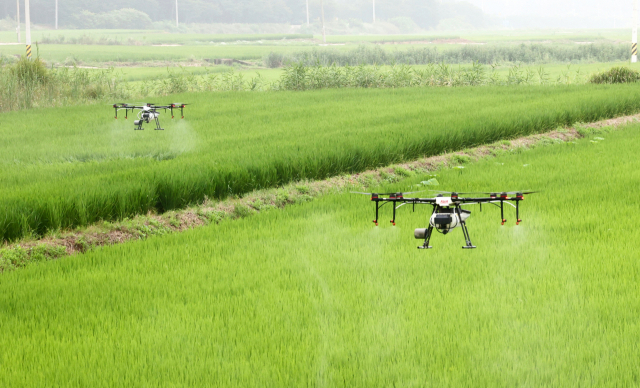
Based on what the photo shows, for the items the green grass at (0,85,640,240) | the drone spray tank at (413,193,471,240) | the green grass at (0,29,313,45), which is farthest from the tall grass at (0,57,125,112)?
the green grass at (0,29,313,45)

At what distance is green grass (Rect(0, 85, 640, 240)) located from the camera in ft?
22.1

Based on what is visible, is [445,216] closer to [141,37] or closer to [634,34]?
[634,34]

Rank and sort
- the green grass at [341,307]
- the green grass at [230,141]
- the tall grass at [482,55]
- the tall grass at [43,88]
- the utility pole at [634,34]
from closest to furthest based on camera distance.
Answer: the green grass at [341,307] → the green grass at [230,141] → the tall grass at [43,88] → the utility pole at [634,34] → the tall grass at [482,55]

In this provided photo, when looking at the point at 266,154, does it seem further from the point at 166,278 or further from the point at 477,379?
the point at 477,379

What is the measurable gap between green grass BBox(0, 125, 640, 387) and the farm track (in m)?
0.60

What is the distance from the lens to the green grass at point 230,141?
6746mm

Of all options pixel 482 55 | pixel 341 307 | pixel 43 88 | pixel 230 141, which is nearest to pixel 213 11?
pixel 482 55

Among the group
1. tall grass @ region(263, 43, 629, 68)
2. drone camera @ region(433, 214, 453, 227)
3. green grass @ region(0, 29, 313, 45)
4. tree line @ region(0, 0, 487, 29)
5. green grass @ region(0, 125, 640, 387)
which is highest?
tree line @ region(0, 0, 487, 29)

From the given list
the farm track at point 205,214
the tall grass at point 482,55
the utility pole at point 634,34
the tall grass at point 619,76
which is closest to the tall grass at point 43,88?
the farm track at point 205,214

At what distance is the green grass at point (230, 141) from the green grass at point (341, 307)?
1232mm

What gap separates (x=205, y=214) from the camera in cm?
702

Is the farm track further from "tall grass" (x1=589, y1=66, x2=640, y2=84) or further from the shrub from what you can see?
"tall grass" (x1=589, y1=66, x2=640, y2=84)

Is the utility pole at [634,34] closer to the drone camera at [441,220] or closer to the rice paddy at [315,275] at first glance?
the rice paddy at [315,275]

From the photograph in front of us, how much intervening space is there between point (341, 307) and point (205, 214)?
349 centimetres
